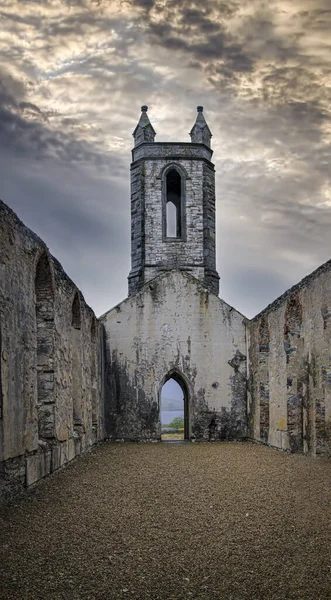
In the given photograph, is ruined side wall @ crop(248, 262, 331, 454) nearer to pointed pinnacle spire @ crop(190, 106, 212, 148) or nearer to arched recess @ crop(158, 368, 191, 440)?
arched recess @ crop(158, 368, 191, 440)

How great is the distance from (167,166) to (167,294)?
29.6 ft

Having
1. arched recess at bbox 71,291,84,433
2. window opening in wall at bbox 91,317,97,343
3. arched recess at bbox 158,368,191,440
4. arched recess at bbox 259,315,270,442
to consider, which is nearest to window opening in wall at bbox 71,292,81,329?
arched recess at bbox 71,291,84,433

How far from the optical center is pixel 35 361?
291 inches

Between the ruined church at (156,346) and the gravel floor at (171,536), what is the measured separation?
0.84m

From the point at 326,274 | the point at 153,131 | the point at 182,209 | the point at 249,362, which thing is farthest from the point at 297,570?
the point at 153,131

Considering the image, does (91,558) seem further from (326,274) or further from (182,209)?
(182,209)

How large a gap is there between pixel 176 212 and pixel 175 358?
10.2 metres

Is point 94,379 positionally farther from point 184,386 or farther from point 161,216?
point 161,216

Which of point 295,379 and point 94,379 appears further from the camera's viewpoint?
point 94,379

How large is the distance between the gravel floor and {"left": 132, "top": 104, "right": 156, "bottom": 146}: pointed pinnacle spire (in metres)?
18.0

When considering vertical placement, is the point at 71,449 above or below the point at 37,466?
below

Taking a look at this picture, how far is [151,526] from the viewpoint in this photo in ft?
17.3

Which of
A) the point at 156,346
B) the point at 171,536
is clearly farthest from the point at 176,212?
the point at 171,536

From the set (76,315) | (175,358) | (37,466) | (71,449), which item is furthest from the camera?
(175,358)
